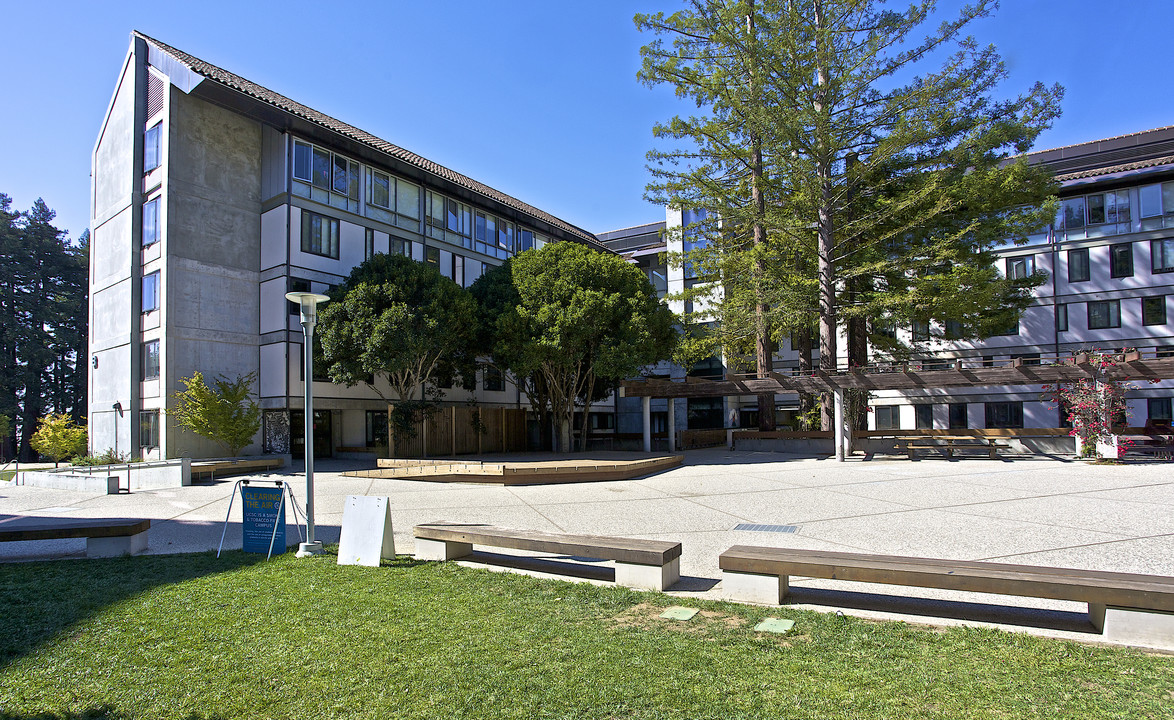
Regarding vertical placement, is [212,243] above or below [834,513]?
above

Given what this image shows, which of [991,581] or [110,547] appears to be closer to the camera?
[991,581]

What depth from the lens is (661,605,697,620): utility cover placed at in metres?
4.94

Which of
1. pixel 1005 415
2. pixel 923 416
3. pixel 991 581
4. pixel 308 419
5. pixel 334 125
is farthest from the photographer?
pixel 923 416

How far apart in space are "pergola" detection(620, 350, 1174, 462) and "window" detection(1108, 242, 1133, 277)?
12.1m

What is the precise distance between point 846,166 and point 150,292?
26024mm

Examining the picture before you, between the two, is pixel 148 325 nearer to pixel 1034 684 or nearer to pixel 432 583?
pixel 432 583

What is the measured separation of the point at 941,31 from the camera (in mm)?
21281

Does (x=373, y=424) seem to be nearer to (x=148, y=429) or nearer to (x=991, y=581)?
(x=148, y=429)

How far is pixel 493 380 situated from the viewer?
109ft

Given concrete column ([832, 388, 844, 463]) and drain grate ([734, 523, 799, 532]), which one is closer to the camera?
drain grate ([734, 523, 799, 532])

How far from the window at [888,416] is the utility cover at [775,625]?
3365cm

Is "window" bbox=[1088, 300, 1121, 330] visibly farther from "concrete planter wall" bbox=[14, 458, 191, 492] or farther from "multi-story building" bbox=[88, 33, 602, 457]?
"concrete planter wall" bbox=[14, 458, 191, 492]

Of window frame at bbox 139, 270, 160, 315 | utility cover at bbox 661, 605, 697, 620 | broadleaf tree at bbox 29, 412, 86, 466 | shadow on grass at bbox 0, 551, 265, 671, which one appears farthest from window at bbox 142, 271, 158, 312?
utility cover at bbox 661, 605, 697, 620

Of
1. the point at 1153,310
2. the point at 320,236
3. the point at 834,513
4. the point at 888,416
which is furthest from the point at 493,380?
the point at 1153,310
